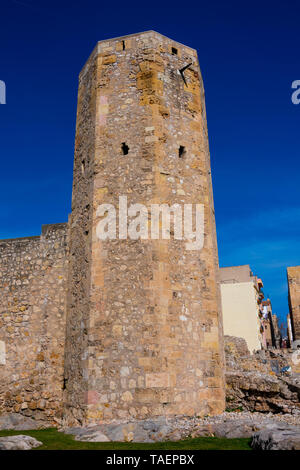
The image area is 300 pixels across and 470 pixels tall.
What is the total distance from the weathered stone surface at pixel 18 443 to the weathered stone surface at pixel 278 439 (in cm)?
335

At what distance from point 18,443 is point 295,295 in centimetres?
2448

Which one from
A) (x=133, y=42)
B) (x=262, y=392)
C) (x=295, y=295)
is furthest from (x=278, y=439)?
(x=295, y=295)

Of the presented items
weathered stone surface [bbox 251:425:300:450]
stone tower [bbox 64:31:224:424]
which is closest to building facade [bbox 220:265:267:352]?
stone tower [bbox 64:31:224:424]

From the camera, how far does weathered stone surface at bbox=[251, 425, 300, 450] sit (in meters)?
5.36

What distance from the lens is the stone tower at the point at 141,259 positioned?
8562 mm

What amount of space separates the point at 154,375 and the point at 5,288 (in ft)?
16.8

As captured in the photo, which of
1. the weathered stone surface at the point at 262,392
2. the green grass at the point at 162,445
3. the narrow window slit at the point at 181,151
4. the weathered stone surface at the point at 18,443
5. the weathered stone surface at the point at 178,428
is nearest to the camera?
the weathered stone surface at the point at 18,443

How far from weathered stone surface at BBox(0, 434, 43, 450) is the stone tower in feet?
5.94

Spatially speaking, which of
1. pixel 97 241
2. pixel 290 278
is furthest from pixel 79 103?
pixel 290 278

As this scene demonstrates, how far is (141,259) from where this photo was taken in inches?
362

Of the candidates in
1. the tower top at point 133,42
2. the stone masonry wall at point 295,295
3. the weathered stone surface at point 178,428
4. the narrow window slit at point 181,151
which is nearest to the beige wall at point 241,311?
the stone masonry wall at point 295,295

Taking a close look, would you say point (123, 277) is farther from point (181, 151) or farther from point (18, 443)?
point (18, 443)

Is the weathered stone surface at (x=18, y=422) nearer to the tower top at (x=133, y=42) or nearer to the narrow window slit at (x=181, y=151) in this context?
the narrow window slit at (x=181, y=151)

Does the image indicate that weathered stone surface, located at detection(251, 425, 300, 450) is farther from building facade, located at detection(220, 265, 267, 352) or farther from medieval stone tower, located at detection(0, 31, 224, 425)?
building facade, located at detection(220, 265, 267, 352)
